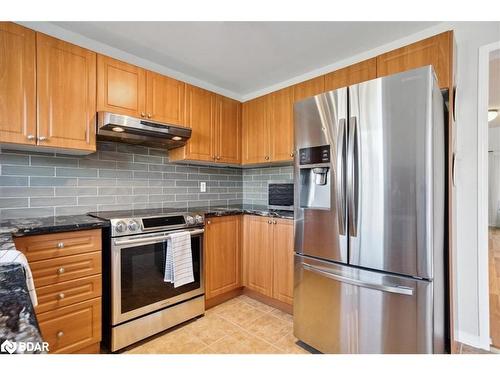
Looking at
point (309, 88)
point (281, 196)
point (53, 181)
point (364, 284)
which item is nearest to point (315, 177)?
point (364, 284)

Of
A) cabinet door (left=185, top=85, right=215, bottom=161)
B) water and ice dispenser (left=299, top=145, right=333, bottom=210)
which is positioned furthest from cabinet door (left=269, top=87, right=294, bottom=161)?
water and ice dispenser (left=299, top=145, right=333, bottom=210)

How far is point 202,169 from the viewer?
2.91m

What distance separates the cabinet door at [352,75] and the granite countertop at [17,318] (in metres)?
2.30

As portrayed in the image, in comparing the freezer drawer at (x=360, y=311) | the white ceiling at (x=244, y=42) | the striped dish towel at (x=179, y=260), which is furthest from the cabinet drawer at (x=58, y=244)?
the white ceiling at (x=244, y=42)

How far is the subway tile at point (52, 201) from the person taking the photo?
1.85 meters

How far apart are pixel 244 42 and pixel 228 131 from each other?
3.16ft

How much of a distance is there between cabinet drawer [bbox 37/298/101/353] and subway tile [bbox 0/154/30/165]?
106 centimetres

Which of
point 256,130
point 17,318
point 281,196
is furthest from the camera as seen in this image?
point 256,130

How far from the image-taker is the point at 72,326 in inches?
61.5

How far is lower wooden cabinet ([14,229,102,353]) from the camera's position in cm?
145

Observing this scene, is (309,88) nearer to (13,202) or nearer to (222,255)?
(222,255)
